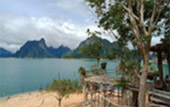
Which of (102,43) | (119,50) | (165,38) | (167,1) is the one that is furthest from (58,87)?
(167,1)

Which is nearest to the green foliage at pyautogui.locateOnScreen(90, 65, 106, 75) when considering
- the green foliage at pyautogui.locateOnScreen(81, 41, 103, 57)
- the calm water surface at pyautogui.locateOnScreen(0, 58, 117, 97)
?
the green foliage at pyautogui.locateOnScreen(81, 41, 103, 57)

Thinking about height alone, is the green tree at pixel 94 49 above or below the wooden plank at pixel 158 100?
above

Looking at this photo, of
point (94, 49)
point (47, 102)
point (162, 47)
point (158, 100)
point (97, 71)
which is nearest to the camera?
point (158, 100)

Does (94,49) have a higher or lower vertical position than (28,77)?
higher

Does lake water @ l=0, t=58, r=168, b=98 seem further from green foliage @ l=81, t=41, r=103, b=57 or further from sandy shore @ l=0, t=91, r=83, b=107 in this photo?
sandy shore @ l=0, t=91, r=83, b=107

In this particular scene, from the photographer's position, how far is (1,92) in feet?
87.9

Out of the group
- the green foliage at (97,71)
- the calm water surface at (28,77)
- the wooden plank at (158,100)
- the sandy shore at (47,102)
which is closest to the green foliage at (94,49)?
the green foliage at (97,71)

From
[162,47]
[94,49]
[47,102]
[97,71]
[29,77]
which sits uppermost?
[94,49]

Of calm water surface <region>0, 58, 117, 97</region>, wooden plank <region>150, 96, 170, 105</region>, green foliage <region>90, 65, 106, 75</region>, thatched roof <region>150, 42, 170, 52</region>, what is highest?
thatched roof <region>150, 42, 170, 52</region>

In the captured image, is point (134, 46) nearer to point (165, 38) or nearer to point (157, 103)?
point (165, 38)

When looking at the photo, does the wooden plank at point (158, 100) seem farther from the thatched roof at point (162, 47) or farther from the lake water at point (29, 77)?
the lake water at point (29, 77)

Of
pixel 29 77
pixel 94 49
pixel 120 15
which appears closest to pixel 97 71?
pixel 94 49

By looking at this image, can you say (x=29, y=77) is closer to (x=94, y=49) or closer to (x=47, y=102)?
(x=47, y=102)

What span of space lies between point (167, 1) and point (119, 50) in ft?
12.7
